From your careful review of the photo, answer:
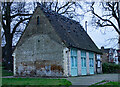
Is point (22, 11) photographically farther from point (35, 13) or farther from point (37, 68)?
point (37, 68)

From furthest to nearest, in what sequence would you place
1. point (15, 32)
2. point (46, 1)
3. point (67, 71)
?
point (15, 32)
point (46, 1)
point (67, 71)

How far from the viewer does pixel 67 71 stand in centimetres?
2358

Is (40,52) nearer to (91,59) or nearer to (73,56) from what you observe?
(73,56)

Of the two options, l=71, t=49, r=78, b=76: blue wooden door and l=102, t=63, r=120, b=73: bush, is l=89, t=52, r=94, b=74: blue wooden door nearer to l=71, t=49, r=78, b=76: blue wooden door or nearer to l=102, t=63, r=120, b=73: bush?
l=71, t=49, r=78, b=76: blue wooden door

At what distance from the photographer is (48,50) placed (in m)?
25.0

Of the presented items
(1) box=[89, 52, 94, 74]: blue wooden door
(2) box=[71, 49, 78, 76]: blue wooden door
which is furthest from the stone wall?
(1) box=[89, 52, 94, 74]: blue wooden door

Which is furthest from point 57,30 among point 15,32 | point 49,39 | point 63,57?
point 15,32

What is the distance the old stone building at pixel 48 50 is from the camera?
24.1 m

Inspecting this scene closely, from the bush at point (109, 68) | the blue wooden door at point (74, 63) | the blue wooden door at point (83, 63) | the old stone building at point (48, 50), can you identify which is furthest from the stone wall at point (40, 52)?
the bush at point (109, 68)

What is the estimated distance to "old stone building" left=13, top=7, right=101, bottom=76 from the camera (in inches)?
949

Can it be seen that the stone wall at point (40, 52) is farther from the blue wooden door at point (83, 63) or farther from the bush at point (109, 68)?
the bush at point (109, 68)

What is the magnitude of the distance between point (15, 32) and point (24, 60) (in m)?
12.6

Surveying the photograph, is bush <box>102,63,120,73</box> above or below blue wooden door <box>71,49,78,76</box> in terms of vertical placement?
below

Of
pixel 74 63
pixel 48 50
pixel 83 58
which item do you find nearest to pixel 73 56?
pixel 74 63
